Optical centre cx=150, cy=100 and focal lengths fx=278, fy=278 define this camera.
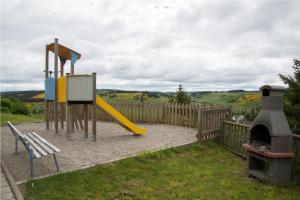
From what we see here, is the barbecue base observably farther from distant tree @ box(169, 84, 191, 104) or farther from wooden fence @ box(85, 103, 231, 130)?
distant tree @ box(169, 84, 191, 104)

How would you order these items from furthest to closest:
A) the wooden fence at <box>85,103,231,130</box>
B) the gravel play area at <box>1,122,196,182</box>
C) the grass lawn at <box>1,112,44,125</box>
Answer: the grass lawn at <box>1,112,44,125</box> → the wooden fence at <box>85,103,231,130</box> → the gravel play area at <box>1,122,196,182</box>

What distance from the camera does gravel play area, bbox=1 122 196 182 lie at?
6.72 meters

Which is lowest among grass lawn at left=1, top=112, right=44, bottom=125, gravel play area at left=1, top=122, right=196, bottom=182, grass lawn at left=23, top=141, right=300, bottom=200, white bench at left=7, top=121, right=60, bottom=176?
grass lawn at left=23, top=141, right=300, bottom=200

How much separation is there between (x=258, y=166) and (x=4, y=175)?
602cm

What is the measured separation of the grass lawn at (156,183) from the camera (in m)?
5.19

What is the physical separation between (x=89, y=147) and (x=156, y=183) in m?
3.84

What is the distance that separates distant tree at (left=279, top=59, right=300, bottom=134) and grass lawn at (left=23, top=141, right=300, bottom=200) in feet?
6.76

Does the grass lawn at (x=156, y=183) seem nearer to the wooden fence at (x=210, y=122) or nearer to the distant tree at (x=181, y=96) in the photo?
the wooden fence at (x=210, y=122)

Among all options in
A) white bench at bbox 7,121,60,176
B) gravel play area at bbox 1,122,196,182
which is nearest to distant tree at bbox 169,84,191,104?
gravel play area at bbox 1,122,196,182

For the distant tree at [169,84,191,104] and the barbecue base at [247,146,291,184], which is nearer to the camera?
the barbecue base at [247,146,291,184]

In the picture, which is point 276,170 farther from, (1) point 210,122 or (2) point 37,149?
(2) point 37,149

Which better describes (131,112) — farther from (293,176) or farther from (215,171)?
(293,176)

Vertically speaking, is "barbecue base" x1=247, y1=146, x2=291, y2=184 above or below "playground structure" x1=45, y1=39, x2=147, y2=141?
below

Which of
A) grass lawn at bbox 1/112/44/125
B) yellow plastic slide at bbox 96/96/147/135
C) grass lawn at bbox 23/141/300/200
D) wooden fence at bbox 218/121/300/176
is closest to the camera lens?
grass lawn at bbox 23/141/300/200
